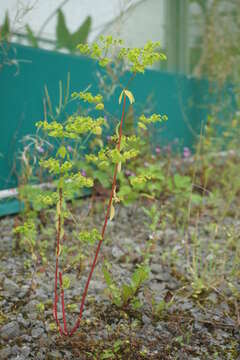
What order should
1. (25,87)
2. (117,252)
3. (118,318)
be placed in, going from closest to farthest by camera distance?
1. (118,318)
2. (117,252)
3. (25,87)

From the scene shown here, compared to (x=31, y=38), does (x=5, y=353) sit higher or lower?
lower

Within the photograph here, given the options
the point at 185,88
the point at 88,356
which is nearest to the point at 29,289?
the point at 88,356

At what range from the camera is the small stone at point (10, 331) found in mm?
1529

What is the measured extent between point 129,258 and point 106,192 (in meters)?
1.05

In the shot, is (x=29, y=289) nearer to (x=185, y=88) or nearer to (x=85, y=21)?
(x=85, y=21)

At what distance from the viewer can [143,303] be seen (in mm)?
1843

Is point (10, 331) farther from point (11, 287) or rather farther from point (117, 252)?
point (117, 252)

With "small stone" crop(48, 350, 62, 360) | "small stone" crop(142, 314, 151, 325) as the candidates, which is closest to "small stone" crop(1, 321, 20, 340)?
"small stone" crop(48, 350, 62, 360)

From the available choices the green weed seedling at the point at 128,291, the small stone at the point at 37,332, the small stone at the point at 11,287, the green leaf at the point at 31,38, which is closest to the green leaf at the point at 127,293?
the green weed seedling at the point at 128,291

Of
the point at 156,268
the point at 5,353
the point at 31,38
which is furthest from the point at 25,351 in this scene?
the point at 31,38

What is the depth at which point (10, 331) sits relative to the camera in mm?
1544

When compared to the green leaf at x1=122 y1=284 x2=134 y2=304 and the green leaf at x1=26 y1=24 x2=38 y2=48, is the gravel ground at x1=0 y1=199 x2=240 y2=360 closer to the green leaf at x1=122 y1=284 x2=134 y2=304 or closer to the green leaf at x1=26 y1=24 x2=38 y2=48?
the green leaf at x1=122 y1=284 x2=134 y2=304

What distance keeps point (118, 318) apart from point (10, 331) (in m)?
0.44

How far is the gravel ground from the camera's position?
1.51 m
